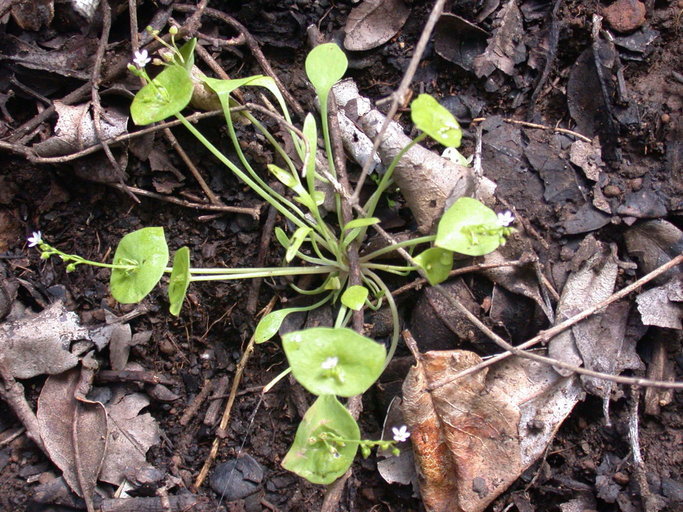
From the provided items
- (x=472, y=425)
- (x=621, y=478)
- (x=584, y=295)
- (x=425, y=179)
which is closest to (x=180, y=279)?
(x=425, y=179)

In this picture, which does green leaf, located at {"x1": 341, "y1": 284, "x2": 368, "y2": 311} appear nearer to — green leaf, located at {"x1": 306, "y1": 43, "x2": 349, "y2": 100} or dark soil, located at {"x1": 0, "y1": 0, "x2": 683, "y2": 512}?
dark soil, located at {"x1": 0, "y1": 0, "x2": 683, "y2": 512}

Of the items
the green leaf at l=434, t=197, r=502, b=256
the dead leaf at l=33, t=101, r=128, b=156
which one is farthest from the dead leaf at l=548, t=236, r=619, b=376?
the dead leaf at l=33, t=101, r=128, b=156

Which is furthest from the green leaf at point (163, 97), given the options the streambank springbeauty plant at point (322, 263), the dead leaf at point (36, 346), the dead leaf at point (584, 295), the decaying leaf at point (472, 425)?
the dead leaf at point (584, 295)

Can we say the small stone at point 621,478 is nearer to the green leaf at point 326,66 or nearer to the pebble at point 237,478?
the pebble at point 237,478

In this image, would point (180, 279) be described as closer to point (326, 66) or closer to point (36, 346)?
point (36, 346)

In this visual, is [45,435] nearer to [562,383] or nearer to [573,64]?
[562,383]

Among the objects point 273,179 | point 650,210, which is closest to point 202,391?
point 273,179
